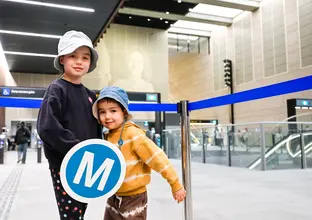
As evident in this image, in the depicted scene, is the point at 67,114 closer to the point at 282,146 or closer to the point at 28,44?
the point at 282,146

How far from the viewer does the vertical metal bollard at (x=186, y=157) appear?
2.27 metres

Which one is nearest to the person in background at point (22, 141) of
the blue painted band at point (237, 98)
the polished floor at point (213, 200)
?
the polished floor at point (213, 200)

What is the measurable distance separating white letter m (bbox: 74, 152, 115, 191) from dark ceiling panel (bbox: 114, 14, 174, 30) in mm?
20829

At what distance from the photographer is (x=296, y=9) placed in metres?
18.0

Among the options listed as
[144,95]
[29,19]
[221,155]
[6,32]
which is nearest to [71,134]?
[221,155]

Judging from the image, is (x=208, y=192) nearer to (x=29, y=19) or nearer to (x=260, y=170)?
(x=260, y=170)

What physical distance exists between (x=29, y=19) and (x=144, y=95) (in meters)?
4.98

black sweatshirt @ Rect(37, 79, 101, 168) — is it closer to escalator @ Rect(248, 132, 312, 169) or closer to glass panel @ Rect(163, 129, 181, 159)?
escalator @ Rect(248, 132, 312, 169)

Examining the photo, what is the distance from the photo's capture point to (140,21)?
22141 mm

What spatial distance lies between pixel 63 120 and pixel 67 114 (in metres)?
0.03

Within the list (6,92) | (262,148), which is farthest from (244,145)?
(6,92)

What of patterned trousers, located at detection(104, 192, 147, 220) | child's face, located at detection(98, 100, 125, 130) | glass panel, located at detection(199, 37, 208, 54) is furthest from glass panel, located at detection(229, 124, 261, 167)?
glass panel, located at detection(199, 37, 208, 54)

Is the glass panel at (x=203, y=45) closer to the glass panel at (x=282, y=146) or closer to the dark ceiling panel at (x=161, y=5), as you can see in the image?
the dark ceiling panel at (x=161, y=5)

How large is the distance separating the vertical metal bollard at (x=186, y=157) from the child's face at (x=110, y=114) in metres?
0.83
